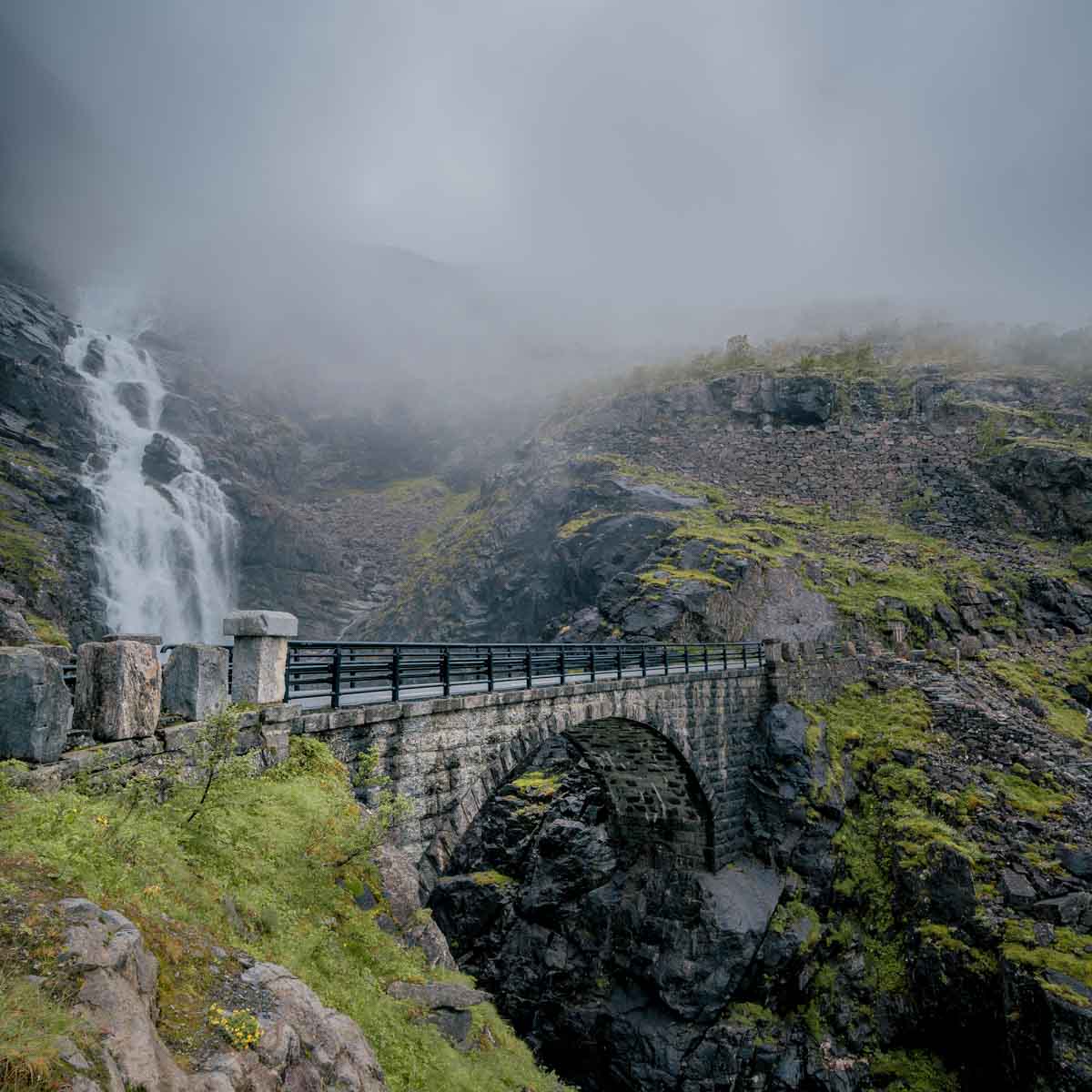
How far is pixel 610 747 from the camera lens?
19609 mm

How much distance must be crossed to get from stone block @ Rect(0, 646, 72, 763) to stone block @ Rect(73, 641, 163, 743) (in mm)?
583

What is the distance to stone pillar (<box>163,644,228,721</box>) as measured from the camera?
691cm

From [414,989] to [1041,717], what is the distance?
23407 mm

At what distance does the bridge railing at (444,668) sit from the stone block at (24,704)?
118 inches

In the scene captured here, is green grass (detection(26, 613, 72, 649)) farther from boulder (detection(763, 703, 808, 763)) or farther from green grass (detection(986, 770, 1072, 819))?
green grass (detection(986, 770, 1072, 819))

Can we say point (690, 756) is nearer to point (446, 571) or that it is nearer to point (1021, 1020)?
point (1021, 1020)

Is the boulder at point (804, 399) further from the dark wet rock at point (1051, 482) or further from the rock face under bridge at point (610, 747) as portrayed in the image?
the rock face under bridge at point (610, 747)

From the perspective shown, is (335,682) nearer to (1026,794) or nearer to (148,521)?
(1026,794)

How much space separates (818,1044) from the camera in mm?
17062

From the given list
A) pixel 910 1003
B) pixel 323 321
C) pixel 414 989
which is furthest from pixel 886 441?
pixel 323 321

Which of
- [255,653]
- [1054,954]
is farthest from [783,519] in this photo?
[255,653]

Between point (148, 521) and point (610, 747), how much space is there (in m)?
38.0

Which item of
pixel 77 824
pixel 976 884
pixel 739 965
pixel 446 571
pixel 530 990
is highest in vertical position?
pixel 446 571

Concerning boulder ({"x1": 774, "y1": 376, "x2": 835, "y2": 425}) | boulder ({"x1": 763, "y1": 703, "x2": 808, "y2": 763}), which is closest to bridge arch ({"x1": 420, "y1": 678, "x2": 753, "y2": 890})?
boulder ({"x1": 763, "y1": 703, "x2": 808, "y2": 763})
